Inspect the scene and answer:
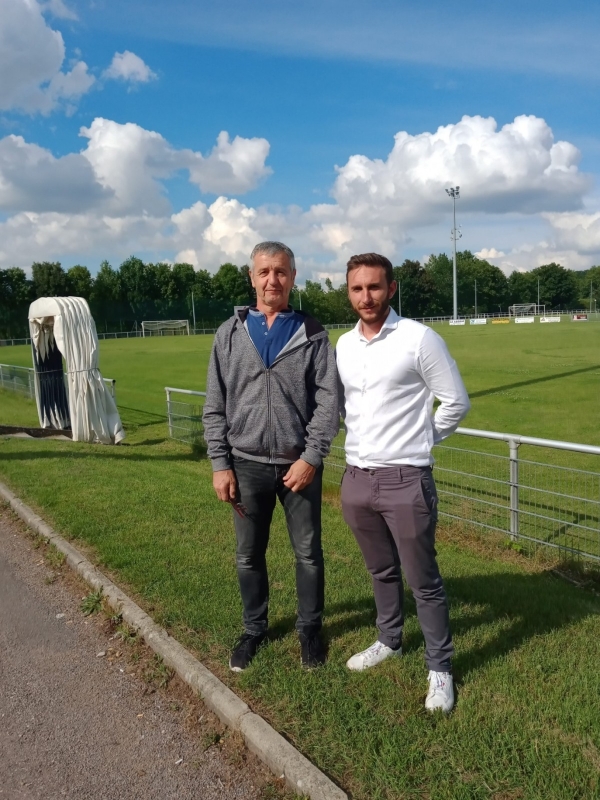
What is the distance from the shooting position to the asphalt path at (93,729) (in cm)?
269

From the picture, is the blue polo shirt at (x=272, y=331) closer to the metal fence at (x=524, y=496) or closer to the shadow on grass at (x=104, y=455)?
the metal fence at (x=524, y=496)

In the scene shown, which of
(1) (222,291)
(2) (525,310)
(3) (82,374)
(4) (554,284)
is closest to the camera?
(3) (82,374)

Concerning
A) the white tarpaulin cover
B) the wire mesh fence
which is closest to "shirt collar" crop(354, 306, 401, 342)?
the white tarpaulin cover

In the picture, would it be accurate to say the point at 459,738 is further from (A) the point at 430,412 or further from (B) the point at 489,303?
(B) the point at 489,303

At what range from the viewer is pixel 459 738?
2.73 metres

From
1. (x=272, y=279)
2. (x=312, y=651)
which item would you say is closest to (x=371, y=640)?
(x=312, y=651)

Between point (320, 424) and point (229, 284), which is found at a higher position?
point (229, 284)

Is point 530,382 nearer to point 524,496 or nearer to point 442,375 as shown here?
point 524,496

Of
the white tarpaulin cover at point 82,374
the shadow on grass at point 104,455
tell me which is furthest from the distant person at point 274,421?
the white tarpaulin cover at point 82,374

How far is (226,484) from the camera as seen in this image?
3303 millimetres

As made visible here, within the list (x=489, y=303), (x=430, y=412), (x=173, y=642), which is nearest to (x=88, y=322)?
(x=173, y=642)

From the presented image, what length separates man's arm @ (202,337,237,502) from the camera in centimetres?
331

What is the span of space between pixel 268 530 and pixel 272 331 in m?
1.05

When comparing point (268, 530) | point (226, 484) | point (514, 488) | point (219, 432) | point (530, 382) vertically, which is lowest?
point (530, 382)
